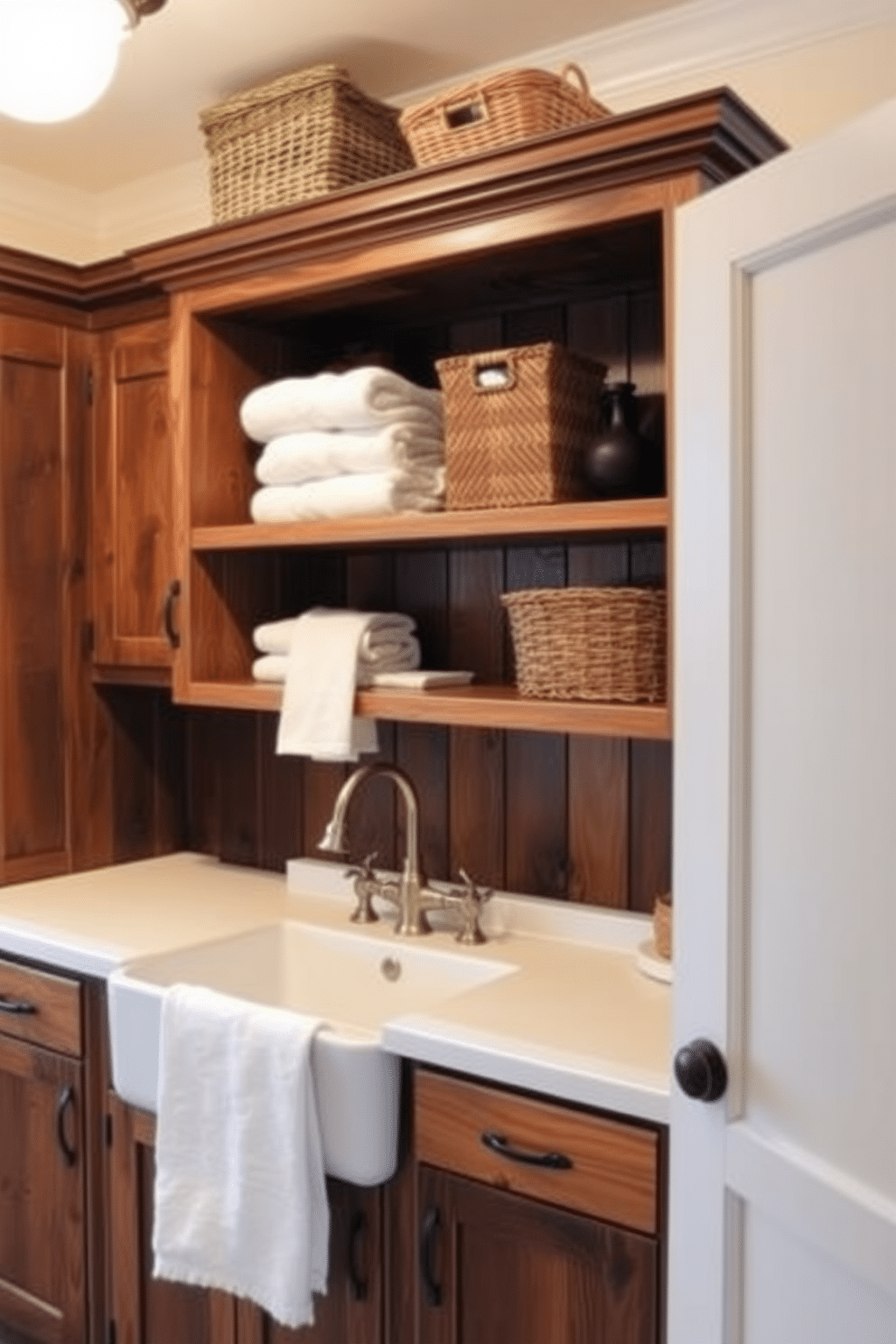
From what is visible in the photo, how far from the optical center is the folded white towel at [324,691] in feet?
6.90

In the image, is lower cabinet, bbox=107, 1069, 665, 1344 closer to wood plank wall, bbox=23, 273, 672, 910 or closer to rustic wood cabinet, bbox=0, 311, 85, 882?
wood plank wall, bbox=23, 273, 672, 910

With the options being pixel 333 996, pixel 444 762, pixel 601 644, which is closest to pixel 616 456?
pixel 601 644

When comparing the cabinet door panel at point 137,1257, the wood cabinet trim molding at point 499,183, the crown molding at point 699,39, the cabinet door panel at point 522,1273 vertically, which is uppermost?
the crown molding at point 699,39

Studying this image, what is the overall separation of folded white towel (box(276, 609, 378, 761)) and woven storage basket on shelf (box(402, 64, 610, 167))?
2.58 feet

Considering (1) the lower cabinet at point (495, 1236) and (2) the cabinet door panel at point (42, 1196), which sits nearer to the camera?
(1) the lower cabinet at point (495, 1236)

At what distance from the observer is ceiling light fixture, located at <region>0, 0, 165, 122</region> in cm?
155

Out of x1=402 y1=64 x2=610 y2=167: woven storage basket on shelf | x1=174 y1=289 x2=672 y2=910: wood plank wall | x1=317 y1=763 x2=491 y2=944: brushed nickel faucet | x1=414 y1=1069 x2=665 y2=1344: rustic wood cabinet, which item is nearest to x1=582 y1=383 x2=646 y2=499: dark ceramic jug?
x1=174 y1=289 x2=672 y2=910: wood plank wall

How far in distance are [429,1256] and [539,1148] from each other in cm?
26

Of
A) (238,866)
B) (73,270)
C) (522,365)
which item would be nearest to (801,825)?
(522,365)

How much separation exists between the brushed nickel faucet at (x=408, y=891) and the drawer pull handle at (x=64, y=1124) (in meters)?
0.58

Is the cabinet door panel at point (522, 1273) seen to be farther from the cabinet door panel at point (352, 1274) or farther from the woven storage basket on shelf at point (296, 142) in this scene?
the woven storage basket on shelf at point (296, 142)

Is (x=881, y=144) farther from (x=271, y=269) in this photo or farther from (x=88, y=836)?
(x=88, y=836)

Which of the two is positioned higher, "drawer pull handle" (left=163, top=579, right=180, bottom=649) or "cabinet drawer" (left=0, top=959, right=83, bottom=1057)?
"drawer pull handle" (left=163, top=579, right=180, bottom=649)

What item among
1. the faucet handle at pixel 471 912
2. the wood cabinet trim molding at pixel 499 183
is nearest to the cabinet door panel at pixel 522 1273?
the faucet handle at pixel 471 912
